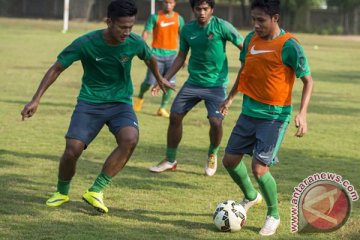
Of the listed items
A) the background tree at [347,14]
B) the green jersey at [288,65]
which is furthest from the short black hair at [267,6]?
the background tree at [347,14]

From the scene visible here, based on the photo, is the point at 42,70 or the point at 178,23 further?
the point at 42,70

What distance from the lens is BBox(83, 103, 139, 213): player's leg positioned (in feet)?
26.1

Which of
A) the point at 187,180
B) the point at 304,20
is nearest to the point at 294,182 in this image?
the point at 187,180

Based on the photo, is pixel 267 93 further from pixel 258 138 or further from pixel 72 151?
pixel 72 151

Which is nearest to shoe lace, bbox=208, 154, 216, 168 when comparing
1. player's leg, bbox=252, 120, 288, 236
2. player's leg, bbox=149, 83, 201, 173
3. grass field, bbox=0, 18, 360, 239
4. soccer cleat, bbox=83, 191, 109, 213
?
grass field, bbox=0, 18, 360, 239

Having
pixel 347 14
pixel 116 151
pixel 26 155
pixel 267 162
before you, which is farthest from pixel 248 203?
pixel 347 14

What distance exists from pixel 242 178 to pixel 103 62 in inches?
64.5

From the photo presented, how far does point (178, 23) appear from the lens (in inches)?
621

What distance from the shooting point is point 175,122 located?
10242 millimetres

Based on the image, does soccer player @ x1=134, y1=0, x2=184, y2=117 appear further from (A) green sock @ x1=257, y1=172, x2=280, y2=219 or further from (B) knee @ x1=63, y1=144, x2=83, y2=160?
(A) green sock @ x1=257, y1=172, x2=280, y2=219

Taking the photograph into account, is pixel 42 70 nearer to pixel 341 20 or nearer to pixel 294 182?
pixel 294 182

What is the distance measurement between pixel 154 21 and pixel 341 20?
53809 mm

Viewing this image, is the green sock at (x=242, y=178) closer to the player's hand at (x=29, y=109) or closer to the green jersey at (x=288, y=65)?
the green jersey at (x=288, y=65)

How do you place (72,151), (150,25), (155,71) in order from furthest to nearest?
(150,25)
(155,71)
(72,151)
